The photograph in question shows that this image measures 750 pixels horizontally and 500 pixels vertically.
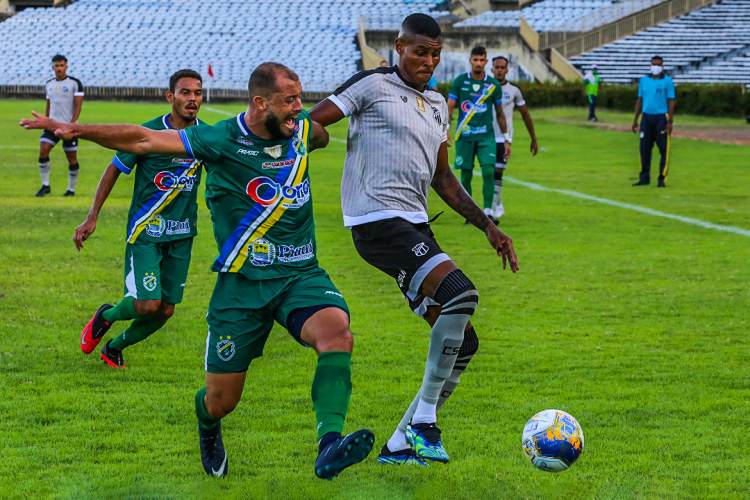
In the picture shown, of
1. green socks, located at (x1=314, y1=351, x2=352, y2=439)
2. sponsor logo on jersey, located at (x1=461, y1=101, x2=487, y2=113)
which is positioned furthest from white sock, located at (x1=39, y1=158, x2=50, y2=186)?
green socks, located at (x1=314, y1=351, x2=352, y2=439)

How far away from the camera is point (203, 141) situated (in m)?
4.30

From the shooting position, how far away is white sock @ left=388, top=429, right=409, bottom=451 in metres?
4.86

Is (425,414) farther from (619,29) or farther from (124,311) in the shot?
(619,29)

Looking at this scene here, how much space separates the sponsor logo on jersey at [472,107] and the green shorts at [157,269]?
6.95m

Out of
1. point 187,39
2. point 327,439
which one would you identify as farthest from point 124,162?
point 187,39

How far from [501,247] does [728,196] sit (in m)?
12.8

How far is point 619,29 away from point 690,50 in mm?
4644

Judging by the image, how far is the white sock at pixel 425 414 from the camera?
4797mm

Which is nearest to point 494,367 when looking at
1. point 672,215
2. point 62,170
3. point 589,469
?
point 589,469

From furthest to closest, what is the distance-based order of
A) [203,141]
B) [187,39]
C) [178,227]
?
[187,39], [178,227], [203,141]

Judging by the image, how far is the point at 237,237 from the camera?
14.4ft

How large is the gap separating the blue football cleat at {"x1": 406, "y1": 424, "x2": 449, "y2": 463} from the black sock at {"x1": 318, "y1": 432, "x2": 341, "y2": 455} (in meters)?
0.90

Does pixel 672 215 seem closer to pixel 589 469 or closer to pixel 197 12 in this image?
pixel 589 469

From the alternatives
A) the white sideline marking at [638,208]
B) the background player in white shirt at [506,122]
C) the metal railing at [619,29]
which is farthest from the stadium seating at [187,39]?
the background player in white shirt at [506,122]
